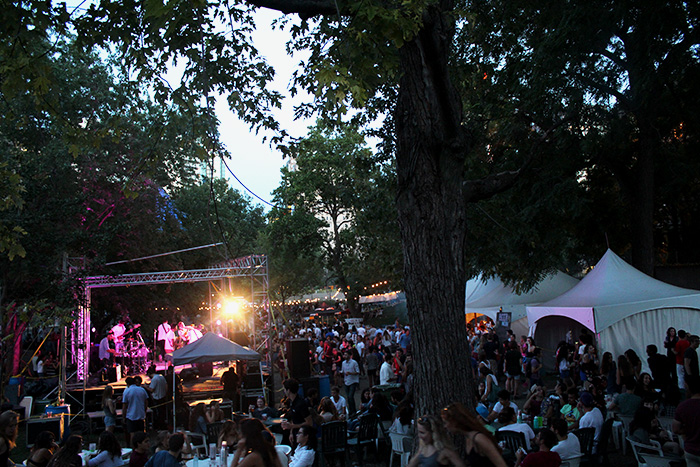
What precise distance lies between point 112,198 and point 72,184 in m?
2.39

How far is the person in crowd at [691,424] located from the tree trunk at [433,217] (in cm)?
237

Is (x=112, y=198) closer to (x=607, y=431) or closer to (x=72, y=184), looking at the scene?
(x=72, y=184)

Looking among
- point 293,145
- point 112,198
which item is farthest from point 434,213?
point 112,198

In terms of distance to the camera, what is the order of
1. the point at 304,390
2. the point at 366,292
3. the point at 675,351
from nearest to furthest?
1. the point at 675,351
2. the point at 304,390
3. the point at 366,292

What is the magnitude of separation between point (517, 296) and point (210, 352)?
12575mm

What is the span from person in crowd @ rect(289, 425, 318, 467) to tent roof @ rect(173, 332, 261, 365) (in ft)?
22.2

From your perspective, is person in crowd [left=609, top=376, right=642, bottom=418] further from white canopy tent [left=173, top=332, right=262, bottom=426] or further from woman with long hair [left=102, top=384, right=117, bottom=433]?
woman with long hair [left=102, top=384, right=117, bottom=433]

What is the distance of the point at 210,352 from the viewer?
45.4 ft

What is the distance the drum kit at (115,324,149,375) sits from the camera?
24.1 metres

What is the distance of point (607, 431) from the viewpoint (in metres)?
8.04

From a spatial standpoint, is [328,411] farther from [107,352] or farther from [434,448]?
[107,352]

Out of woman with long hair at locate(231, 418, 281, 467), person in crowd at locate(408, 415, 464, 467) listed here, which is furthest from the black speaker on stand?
person in crowd at locate(408, 415, 464, 467)

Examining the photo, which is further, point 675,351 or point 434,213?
point 675,351

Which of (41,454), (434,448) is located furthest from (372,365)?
(434,448)
